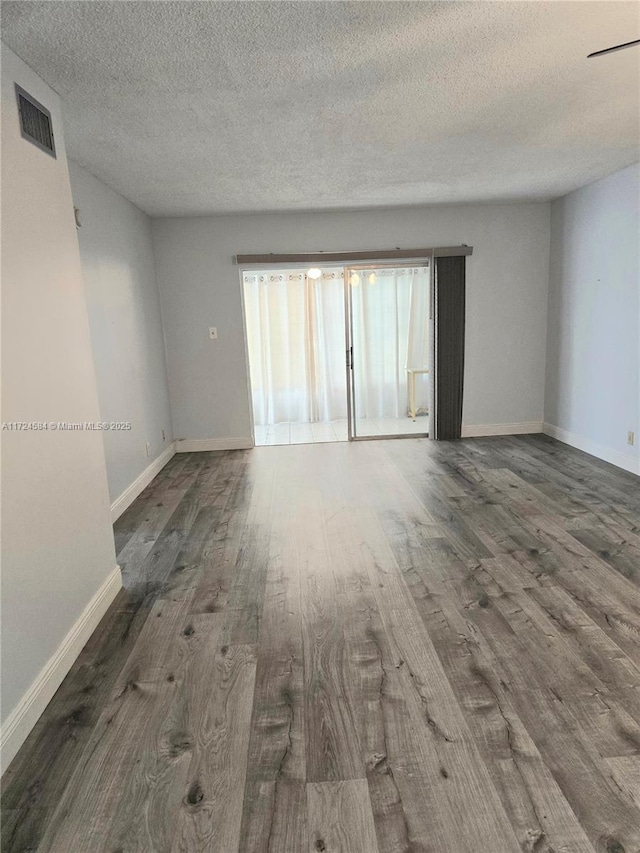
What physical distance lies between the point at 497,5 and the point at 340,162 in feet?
6.02

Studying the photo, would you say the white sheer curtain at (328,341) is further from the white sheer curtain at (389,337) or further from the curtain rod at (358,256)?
the curtain rod at (358,256)

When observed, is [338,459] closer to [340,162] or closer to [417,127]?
[340,162]

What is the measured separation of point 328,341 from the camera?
23.0ft

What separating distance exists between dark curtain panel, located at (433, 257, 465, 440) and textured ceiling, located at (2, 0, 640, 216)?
57.7 inches

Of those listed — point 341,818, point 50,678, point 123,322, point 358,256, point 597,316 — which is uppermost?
point 358,256

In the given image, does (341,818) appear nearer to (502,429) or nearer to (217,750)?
(217,750)

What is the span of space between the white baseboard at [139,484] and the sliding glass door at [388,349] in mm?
2087

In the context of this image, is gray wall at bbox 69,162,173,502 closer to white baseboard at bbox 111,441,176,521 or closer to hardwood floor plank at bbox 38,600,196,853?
white baseboard at bbox 111,441,176,521

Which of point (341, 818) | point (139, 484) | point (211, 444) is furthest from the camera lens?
point (211, 444)

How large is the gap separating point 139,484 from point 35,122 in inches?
114

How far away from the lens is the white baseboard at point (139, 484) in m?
3.82

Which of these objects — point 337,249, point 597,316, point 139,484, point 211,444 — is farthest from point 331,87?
point 211,444

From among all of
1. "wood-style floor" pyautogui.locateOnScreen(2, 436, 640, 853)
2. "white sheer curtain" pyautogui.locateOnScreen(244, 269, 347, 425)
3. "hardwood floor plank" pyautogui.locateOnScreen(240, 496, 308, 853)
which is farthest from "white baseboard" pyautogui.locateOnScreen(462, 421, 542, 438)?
"hardwood floor plank" pyautogui.locateOnScreen(240, 496, 308, 853)

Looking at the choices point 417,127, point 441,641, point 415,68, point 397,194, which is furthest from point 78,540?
point 397,194
